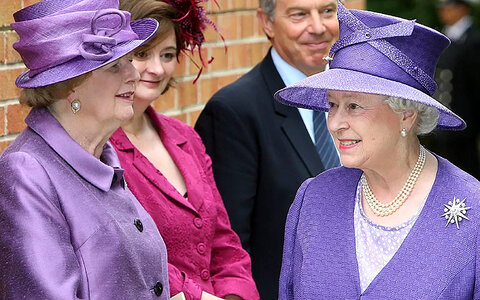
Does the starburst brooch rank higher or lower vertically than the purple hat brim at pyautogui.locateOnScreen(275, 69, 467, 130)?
lower

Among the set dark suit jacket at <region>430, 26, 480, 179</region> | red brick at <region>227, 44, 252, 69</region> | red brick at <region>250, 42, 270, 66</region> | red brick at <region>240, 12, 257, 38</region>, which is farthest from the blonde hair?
dark suit jacket at <region>430, 26, 480, 179</region>

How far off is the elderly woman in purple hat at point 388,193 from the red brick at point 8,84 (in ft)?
3.89

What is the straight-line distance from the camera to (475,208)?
351 cm

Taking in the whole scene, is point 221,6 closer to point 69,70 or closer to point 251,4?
point 251,4

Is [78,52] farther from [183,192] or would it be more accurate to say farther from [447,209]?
[447,209]

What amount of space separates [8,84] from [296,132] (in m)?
1.39

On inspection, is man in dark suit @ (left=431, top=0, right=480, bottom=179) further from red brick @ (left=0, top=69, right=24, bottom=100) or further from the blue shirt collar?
red brick @ (left=0, top=69, right=24, bottom=100)

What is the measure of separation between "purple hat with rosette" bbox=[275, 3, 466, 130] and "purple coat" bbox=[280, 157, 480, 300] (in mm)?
360

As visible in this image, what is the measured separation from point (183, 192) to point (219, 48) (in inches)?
63.6

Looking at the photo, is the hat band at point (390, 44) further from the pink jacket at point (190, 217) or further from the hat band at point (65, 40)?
the pink jacket at point (190, 217)

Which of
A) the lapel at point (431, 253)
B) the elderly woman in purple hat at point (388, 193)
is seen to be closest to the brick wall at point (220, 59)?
the elderly woman in purple hat at point (388, 193)

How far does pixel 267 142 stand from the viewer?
4621 millimetres

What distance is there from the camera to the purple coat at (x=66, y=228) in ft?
10.2

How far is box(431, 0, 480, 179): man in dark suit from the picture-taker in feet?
33.8
